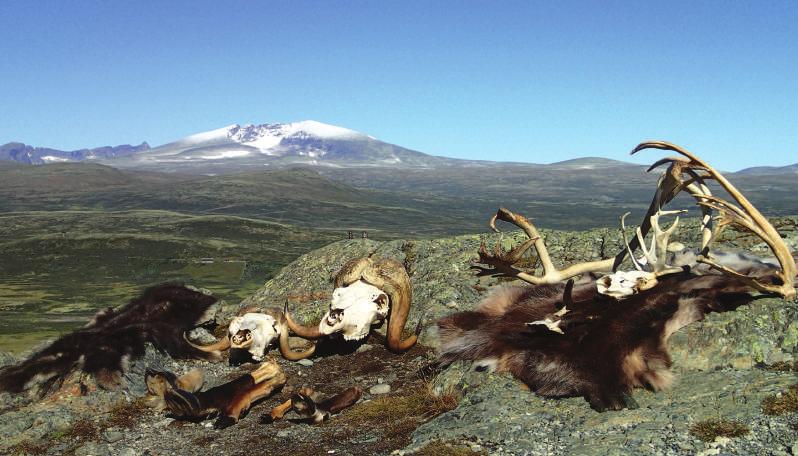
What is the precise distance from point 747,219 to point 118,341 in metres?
10.1

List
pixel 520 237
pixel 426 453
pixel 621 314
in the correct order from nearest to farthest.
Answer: pixel 426 453
pixel 621 314
pixel 520 237

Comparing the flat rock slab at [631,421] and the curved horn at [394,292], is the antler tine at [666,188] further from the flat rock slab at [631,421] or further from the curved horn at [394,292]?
the curved horn at [394,292]

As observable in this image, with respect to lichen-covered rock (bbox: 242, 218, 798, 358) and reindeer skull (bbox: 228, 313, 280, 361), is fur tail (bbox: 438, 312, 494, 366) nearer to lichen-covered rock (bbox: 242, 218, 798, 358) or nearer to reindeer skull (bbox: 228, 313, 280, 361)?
lichen-covered rock (bbox: 242, 218, 798, 358)

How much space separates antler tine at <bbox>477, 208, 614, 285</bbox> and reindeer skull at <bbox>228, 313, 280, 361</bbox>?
4.35m

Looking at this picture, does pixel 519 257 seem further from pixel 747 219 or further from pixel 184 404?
pixel 184 404

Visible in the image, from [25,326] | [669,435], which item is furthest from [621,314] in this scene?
[25,326]

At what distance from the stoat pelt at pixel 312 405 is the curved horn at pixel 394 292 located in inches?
83.0

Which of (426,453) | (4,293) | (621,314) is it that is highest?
(621,314)

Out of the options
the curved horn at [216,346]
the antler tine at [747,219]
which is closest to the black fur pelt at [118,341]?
the curved horn at [216,346]

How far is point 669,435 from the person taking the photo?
6.07 m

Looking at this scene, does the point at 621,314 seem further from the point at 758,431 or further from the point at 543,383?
the point at 758,431

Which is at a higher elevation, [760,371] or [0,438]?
[760,371]

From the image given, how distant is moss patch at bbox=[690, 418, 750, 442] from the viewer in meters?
5.89

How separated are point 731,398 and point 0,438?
922 centimetres
